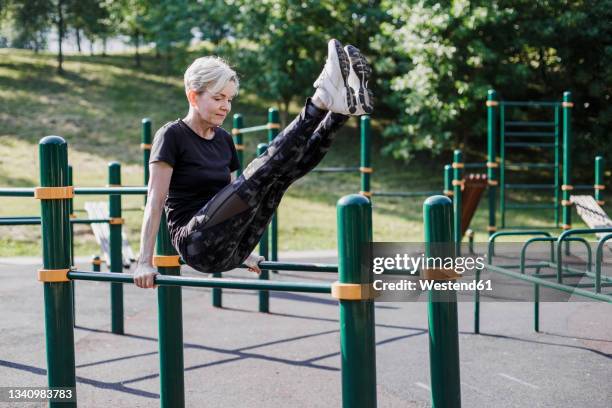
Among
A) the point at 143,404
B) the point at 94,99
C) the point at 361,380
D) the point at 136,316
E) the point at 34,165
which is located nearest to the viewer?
the point at 361,380

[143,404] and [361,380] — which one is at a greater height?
[361,380]

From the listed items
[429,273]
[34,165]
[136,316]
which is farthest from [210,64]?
[34,165]

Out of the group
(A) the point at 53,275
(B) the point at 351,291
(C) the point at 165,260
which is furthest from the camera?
(C) the point at 165,260

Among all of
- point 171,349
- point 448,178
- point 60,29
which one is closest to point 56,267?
point 171,349

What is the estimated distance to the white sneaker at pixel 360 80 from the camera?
260 cm

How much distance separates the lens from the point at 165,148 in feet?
9.45

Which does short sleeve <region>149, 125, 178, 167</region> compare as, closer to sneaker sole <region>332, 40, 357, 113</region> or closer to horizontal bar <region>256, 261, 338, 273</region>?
horizontal bar <region>256, 261, 338, 273</region>

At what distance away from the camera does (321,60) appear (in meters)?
19.5

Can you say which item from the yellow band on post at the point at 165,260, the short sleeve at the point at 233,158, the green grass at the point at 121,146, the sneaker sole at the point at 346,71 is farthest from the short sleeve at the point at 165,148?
the green grass at the point at 121,146

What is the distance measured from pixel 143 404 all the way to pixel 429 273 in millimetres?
2240

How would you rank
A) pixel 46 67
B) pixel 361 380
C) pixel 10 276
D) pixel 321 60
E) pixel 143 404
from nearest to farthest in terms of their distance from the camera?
pixel 361 380 → pixel 143 404 → pixel 10 276 → pixel 321 60 → pixel 46 67

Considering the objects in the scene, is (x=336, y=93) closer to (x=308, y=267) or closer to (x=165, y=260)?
(x=308, y=267)

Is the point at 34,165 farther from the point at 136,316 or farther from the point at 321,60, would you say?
the point at 136,316

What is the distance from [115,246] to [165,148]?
2942 millimetres
